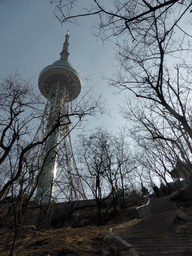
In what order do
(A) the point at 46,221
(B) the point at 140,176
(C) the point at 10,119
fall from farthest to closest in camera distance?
(B) the point at 140,176, (A) the point at 46,221, (C) the point at 10,119

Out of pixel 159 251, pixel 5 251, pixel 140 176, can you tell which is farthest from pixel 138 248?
pixel 140 176

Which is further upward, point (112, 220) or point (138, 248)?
point (112, 220)

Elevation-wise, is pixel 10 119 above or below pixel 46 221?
above

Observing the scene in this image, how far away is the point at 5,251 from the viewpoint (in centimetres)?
411

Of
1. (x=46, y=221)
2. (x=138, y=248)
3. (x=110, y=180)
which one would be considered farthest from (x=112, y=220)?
(x=138, y=248)

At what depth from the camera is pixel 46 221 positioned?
8.79 m

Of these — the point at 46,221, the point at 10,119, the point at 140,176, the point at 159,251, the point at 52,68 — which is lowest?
the point at 159,251

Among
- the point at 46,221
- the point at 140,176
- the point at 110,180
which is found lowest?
the point at 46,221

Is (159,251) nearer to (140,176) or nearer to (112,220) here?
(112,220)

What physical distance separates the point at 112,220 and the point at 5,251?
8463 mm

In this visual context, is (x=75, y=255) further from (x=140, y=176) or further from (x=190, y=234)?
(x=140, y=176)

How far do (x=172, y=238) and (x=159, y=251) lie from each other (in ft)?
4.58

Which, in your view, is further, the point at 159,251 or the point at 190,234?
the point at 190,234

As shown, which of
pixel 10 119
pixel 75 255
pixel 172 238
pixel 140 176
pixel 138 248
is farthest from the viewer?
pixel 140 176
